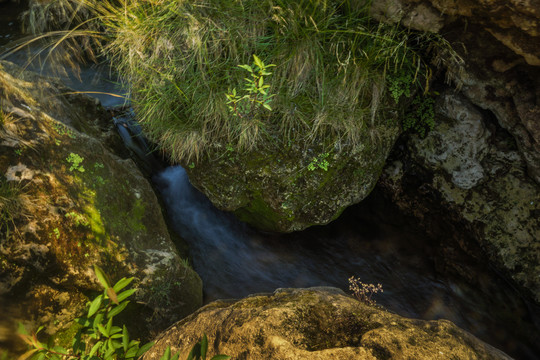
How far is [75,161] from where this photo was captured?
3002mm

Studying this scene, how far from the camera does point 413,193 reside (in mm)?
4379

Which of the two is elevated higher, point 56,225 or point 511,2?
point 511,2

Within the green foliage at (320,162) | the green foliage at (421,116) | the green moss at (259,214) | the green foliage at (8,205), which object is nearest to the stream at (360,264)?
the green moss at (259,214)

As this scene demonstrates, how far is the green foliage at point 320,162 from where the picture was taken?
11.8 ft

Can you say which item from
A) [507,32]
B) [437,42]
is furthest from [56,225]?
[507,32]

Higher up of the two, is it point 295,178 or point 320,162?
point 320,162

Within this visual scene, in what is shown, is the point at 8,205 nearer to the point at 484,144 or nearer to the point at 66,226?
the point at 66,226

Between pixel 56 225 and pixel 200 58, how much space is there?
2181mm

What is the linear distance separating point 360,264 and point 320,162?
6.07ft

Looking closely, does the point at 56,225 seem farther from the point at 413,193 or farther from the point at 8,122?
the point at 413,193

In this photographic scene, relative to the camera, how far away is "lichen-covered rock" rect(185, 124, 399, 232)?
366 cm

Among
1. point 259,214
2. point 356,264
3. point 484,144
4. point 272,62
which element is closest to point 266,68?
point 272,62

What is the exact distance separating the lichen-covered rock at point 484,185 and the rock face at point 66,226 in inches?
138

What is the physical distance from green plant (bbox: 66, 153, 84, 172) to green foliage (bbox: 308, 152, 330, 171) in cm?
245
